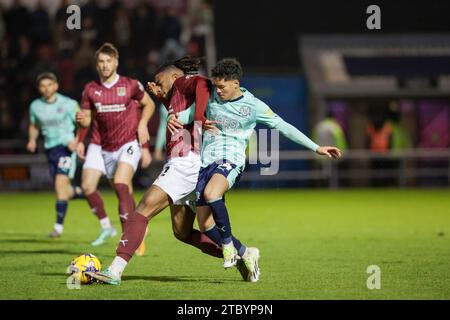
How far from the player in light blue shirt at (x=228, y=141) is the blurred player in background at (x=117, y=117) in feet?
8.15

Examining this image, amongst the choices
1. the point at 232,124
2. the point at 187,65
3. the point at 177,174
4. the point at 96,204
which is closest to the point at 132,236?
the point at 177,174

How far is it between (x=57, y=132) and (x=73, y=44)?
11.7 meters

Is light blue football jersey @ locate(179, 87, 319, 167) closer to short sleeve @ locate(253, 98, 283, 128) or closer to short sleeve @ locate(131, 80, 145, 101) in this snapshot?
short sleeve @ locate(253, 98, 283, 128)

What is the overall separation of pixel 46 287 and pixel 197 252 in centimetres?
347

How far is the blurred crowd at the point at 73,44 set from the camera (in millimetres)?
24625

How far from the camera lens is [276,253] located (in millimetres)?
11664

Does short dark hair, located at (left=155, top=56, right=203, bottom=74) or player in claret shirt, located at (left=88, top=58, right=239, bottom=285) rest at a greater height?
short dark hair, located at (left=155, top=56, right=203, bottom=74)

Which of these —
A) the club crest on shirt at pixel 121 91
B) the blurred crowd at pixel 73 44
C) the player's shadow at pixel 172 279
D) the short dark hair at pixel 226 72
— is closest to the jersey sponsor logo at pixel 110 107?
the club crest on shirt at pixel 121 91

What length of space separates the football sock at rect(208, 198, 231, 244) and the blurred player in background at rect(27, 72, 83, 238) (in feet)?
18.7

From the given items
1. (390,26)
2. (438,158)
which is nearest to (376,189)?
(438,158)

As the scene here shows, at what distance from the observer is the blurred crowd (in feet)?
80.8

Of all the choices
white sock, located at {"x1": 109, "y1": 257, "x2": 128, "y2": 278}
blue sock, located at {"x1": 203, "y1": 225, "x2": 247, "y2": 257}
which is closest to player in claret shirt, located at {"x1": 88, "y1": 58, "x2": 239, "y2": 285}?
white sock, located at {"x1": 109, "y1": 257, "x2": 128, "y2": 278}

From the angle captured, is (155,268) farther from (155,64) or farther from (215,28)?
(215,28)

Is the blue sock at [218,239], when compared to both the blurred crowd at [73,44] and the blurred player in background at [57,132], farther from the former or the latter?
the blurred crowd at [73,44]
